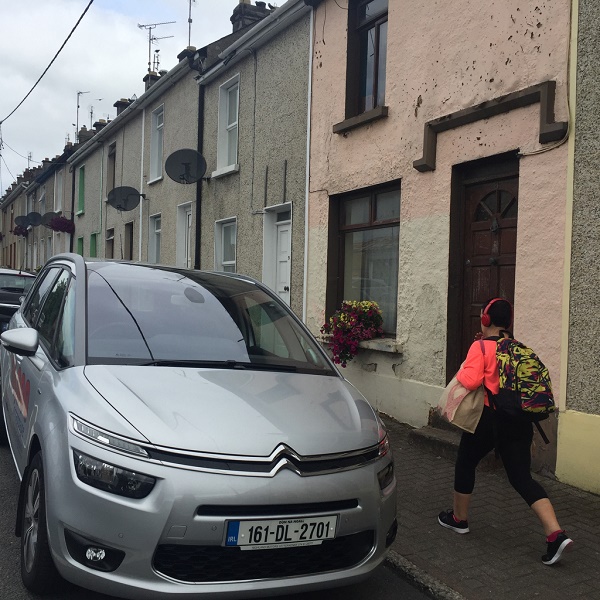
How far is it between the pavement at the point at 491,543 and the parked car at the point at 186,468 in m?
0.77

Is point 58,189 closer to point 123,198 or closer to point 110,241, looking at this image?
point 110,241

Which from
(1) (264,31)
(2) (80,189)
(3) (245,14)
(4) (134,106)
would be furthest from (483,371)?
(2) (80,189)

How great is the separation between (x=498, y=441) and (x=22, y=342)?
2918 millimetres

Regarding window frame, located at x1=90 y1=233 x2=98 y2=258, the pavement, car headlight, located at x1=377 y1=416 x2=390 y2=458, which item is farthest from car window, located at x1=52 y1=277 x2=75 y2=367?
window frame, located at x1=90 y1=233 x2=98 y2=258

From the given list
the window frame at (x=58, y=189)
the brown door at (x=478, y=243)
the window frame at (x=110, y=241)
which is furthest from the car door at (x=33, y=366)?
the window frame at (x=58, y=189)

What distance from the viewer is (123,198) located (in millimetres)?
15188

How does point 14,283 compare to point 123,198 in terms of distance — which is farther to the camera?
point 123,198

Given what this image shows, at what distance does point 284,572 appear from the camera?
2.95m

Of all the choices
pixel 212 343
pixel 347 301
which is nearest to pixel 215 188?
→ pixel 347 301

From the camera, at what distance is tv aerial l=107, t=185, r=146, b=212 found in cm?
1502

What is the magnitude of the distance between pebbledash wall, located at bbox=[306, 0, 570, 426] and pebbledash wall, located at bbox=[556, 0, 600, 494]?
139 mm

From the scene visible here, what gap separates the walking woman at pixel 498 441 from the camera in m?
4.00

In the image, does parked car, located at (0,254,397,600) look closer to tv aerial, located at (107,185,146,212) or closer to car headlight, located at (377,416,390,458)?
car headlight, located at (377,416,390,458)

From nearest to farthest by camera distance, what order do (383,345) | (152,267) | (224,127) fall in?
(152,267) → (383,345) → (224,127)
